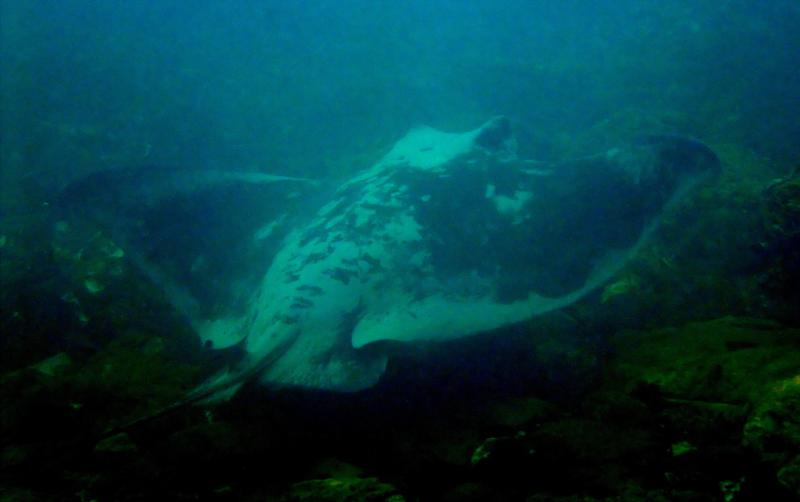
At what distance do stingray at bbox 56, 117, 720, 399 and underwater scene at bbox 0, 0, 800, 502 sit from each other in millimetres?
20

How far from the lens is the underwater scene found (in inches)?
68.1

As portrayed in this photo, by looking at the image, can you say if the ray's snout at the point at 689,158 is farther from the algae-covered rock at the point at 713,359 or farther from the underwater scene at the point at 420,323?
the algae-covered rock at the point at 713,359

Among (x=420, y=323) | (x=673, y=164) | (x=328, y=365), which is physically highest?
(x=673, y=164)

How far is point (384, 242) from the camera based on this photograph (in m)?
3.55

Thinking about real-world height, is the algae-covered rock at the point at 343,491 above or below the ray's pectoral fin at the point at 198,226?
below

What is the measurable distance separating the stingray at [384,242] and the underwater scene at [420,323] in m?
0.02

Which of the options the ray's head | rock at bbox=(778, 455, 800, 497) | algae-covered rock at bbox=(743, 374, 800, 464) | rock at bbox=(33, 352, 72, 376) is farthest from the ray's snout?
rock at bbox=(33, 352, 72, 376)

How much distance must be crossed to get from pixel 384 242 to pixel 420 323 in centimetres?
85

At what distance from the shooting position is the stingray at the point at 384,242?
9.84 ft

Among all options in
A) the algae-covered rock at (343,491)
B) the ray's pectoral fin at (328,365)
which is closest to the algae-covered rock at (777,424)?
the algae-covered rock at (343,491)

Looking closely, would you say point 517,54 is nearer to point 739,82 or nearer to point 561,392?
point 739,82

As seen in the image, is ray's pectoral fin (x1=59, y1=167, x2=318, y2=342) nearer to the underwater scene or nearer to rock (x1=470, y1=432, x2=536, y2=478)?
the underwater scene

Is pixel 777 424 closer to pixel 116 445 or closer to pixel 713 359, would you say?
pixel 713 359

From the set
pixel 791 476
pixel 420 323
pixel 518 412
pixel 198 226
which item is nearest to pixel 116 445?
pixel 420 323
